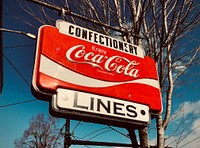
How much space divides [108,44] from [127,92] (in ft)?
2.30

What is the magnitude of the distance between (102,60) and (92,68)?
7.8 inches

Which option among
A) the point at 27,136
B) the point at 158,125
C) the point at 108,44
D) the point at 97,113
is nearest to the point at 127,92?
the point at 97,113

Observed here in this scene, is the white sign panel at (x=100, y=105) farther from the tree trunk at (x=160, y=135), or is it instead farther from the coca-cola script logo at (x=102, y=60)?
the tree trunk at (x=160, y=135)

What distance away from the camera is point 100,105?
2.18m

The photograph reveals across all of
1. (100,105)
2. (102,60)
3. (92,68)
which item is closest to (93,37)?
(102,60)

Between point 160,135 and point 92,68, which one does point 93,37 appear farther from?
point 160,135

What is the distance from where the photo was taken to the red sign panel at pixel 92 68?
6.93 ft

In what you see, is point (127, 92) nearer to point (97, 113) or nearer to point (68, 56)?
point (97, 113)

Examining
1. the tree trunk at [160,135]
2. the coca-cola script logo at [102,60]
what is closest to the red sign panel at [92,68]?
the coca-cola script logo at [102,60]

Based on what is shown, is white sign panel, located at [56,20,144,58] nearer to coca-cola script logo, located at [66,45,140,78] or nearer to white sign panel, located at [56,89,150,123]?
coca-cola script logo, located at [66,45,140,78]

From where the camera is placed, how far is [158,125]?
3.79 metres

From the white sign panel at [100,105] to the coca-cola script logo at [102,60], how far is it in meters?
0.38

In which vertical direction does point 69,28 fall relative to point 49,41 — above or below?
above

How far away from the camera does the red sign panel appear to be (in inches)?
83.2
